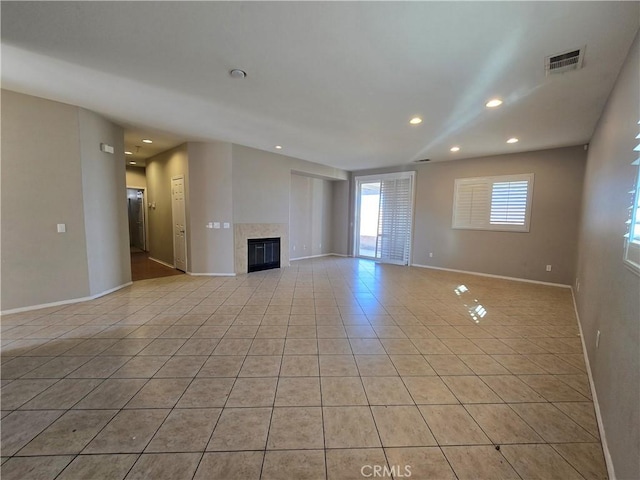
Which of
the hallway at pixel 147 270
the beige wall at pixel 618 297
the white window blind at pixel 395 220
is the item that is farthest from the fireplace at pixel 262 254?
the beige wall at pixel 618 297

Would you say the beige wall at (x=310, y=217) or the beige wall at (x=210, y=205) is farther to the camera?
the beige wall at (x=310, y=217)

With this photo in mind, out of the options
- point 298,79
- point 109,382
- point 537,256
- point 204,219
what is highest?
point 298,79

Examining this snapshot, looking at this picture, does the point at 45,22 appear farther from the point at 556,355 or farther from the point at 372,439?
the point at 556,355

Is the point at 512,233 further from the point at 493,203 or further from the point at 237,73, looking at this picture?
the point at 237,73

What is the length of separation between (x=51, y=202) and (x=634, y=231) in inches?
234

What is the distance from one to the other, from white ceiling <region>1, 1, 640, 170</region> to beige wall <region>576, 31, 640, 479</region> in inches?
23.1

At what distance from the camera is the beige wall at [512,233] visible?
506 centimetres

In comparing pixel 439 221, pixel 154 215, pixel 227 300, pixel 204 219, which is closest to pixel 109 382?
pixel 227 300

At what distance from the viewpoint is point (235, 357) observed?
2.46 m

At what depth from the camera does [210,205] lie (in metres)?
5.45

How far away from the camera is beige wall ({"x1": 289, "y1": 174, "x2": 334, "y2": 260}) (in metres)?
7.60

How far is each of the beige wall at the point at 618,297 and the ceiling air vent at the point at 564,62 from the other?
31 centimetres

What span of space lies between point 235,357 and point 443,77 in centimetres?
346

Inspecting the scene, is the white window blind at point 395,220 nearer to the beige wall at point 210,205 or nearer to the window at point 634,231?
the beige wall at point 210,205
